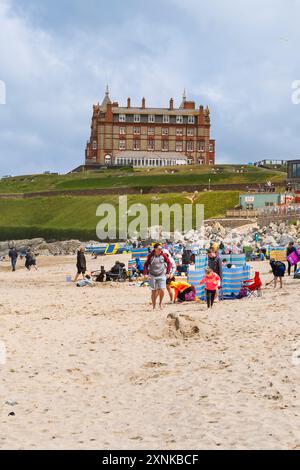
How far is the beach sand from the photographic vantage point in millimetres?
7953

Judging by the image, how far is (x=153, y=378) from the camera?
1067cm

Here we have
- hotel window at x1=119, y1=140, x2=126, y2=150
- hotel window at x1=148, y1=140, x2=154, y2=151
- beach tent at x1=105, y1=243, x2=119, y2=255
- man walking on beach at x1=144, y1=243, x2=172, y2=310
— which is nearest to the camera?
man walking on beach at x1=144, y1=243, x2=172, y2=310

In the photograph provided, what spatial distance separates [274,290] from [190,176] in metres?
77.0

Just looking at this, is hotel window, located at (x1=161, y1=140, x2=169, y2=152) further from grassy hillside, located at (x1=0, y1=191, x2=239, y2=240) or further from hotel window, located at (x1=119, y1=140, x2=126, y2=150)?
grassy hillside, located at (x1=0, y1=191, x2=239, y2=240)

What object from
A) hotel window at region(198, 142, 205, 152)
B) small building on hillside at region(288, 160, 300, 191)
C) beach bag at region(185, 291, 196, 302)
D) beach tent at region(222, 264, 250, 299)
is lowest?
beach bag at region(185, 291, 196, 302)

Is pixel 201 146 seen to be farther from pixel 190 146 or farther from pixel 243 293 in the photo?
pixel 243 293

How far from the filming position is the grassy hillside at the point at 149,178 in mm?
93062

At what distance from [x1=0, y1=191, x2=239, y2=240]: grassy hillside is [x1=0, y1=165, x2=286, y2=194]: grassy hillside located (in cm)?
473

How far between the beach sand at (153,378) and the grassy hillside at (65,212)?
191ft

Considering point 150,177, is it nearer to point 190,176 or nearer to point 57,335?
point 190,176

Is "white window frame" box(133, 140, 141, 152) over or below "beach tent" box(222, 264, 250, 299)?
over

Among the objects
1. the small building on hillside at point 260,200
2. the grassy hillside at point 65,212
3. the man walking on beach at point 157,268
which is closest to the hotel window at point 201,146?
the grassy hillside at point 65,212

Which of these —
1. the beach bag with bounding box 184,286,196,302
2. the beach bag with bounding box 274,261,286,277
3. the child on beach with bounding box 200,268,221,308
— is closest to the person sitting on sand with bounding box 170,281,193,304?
the beach bag with bounding box 184,286,196,302

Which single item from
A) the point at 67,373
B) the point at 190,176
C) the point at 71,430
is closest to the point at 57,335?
the point at 67,373
